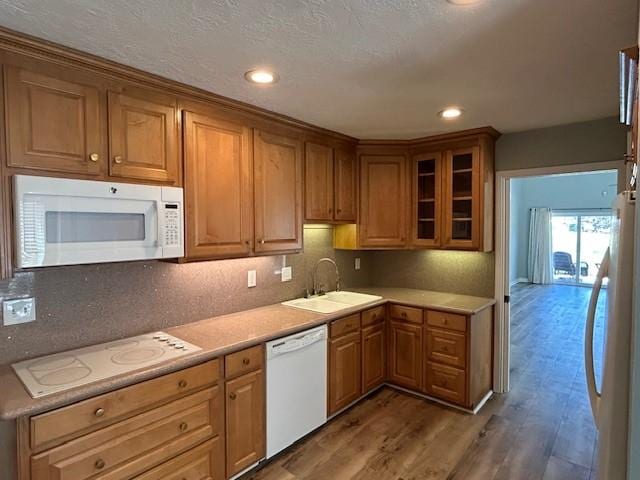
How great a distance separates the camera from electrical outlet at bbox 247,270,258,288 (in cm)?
293

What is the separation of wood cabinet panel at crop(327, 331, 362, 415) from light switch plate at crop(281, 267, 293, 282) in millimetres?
711

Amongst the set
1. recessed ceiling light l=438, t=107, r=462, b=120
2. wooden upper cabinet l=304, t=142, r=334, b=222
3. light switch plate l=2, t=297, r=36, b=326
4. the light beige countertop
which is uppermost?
recessed ceiling light l=438, t=107, r=462, b=120

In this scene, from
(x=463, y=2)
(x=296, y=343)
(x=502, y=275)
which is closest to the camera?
(x=463, y=2)

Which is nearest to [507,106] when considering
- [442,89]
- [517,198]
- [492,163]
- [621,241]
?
[442,89]

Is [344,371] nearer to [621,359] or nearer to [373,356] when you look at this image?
[373,356]

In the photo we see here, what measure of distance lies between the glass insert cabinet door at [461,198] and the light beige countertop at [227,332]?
0.59 m

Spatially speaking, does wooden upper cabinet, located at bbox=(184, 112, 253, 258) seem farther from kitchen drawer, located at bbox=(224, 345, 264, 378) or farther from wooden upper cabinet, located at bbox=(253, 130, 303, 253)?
kitchen drawer, located at bbox=(224, 345, 264, 378)

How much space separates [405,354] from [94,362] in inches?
99.4

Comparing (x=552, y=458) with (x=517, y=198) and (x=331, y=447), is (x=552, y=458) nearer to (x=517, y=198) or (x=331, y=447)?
(x=331, y=447)

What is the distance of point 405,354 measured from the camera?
340 centimetres

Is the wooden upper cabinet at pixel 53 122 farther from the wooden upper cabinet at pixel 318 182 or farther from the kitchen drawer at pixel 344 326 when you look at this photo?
the kitchen drawer at pixel 344 326

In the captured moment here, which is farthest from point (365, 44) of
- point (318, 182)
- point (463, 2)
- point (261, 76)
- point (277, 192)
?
point (318, 182)

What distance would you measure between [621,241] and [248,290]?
2402 millimetres

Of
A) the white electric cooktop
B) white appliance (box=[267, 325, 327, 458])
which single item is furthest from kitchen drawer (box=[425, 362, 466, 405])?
the white electric cooktop
